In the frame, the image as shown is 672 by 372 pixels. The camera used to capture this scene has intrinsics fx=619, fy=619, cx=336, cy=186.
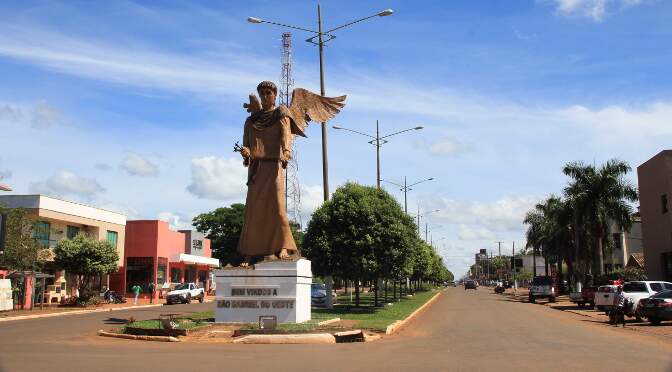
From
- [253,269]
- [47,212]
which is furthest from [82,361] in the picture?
[47,212]

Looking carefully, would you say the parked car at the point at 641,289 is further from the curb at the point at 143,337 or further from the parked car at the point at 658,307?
the curb at the point at 143,337

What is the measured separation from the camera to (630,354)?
43.5 feet

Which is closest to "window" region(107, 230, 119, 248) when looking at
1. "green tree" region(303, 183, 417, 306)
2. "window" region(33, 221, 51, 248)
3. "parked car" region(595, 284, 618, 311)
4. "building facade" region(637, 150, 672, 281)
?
"window" region(33, 221, 51, 248)

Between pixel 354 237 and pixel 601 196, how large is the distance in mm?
23988

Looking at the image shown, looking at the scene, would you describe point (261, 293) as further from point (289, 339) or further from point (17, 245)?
point (17, 245)

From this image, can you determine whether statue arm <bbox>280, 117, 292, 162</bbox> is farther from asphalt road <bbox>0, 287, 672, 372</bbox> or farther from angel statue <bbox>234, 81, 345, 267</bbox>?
asphalt road <bbox>0, 287, 672, 372</bbox>

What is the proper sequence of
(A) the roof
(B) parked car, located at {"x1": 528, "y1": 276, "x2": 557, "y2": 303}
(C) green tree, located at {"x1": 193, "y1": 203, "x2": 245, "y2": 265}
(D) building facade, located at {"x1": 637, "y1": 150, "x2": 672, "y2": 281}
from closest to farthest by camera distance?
(D) building facade, located at {"x1": 637, "y1": 150, "x2": 672, "y2": 281} → (B) parked car, located at {"x1": 528, "y1": 276, "x2": 557, "y2": 303} → (A) the roof → (C) green tree, located at {"x1": 193, "y1": 203, "x2": 245, "y2": 265}

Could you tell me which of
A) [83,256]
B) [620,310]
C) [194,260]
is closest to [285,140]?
[620,310]

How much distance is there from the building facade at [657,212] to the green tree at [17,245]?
37.4m

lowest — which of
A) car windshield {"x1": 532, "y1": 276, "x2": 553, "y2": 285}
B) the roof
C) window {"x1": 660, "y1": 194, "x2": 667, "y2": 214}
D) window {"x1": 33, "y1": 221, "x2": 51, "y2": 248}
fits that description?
car windshield {"x1": 532, "y1": 276, "x2": 553, "y2": 285}

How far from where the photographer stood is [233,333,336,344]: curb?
49.9ft

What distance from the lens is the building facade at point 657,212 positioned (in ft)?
127

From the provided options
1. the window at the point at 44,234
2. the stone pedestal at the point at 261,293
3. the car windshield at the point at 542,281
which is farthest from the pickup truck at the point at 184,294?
the car windshield at the point at 542,281

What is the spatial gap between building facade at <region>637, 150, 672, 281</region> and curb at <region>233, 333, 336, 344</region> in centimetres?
3082
